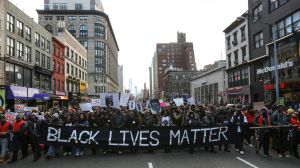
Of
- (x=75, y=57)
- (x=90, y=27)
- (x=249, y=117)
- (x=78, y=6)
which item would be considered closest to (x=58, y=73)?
(x=75, y=57)

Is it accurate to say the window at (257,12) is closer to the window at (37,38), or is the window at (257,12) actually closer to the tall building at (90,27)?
the window at (37,38)

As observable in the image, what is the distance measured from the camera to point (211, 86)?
217ft

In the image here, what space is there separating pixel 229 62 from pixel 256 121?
1617 inches

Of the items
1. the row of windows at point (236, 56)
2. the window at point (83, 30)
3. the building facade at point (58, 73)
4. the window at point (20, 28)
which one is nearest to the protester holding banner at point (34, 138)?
the window at point (20, 28)

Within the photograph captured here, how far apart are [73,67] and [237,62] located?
31.0 meters

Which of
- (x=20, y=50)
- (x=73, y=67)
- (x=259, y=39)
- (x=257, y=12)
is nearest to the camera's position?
(x=20, y=50)

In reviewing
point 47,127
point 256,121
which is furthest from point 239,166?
point 47,127

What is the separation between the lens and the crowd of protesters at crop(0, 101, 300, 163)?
504 inches

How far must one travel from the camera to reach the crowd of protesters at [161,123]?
1280 centimetres

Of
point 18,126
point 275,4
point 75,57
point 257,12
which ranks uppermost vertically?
point 257,12

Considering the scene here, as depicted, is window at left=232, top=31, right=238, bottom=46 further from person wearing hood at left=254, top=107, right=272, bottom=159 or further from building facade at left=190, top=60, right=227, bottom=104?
person wearing hood at left=254, top=107, right=272, bottom=159

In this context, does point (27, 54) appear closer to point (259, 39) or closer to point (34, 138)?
point (259, 39)

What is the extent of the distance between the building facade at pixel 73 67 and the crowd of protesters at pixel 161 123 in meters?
42.2

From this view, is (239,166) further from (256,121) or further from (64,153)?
(64,153)
